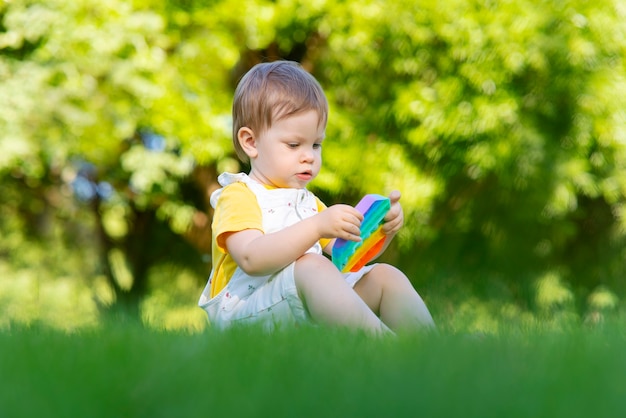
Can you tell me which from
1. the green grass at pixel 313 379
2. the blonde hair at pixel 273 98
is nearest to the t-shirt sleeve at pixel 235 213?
the blonde hair at pixel 273 98

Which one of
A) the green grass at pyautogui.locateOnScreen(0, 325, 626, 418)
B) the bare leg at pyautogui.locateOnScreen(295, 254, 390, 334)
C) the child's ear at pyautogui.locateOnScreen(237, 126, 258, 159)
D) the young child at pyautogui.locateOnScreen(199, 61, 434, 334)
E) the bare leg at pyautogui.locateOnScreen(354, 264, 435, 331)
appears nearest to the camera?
the green grass at pyautogui.locateOnScreen(0, 325, 626, 418)

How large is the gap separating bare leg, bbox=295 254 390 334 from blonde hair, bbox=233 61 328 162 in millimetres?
661

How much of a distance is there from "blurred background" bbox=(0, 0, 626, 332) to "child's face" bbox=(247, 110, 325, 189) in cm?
552

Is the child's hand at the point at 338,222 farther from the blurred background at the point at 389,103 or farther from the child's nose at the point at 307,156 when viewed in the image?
the blurred background at the point at 389,103

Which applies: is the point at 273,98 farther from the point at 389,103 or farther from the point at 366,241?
the point at 389,103

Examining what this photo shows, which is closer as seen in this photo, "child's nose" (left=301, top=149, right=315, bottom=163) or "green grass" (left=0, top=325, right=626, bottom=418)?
"green grass" (left=0, top=325, right=626, bottom=418)

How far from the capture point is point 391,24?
9.72m

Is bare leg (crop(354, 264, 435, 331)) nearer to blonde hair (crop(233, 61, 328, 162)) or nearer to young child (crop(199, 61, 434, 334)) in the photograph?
young child (crop(199, 61, 434, 334))

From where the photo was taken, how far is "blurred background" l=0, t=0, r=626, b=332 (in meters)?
9.59

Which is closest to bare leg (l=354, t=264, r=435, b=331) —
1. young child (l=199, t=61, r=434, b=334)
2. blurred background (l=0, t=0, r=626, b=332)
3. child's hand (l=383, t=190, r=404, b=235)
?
young child (l=199, t=61, r=434, b=334)

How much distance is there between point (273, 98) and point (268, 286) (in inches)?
28.9

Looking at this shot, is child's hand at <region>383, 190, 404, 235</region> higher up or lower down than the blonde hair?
lower down

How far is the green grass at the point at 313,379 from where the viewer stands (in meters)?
1.36

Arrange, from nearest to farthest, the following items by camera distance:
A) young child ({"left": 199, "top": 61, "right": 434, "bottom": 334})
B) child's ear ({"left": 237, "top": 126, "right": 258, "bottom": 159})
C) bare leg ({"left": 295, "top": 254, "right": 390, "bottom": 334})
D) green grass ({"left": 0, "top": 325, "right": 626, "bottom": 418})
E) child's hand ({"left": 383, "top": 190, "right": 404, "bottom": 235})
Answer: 1. green grass ({"left": 0, "top": 325, "right": 626, "bottom": 418})
2. bare leg ({"left": 295, "top": 254, "right": 390, "bottom": 334})
3. young child ({"left": 199, "top": 61, "right": 434, "bottom": 334})
4. child's hand ({"left": 383, "top": 190, "right": 404, "bottom": 235})
5. child's ear ({"left": 237, "top": 126, "right": 258, "bottom": 159})
